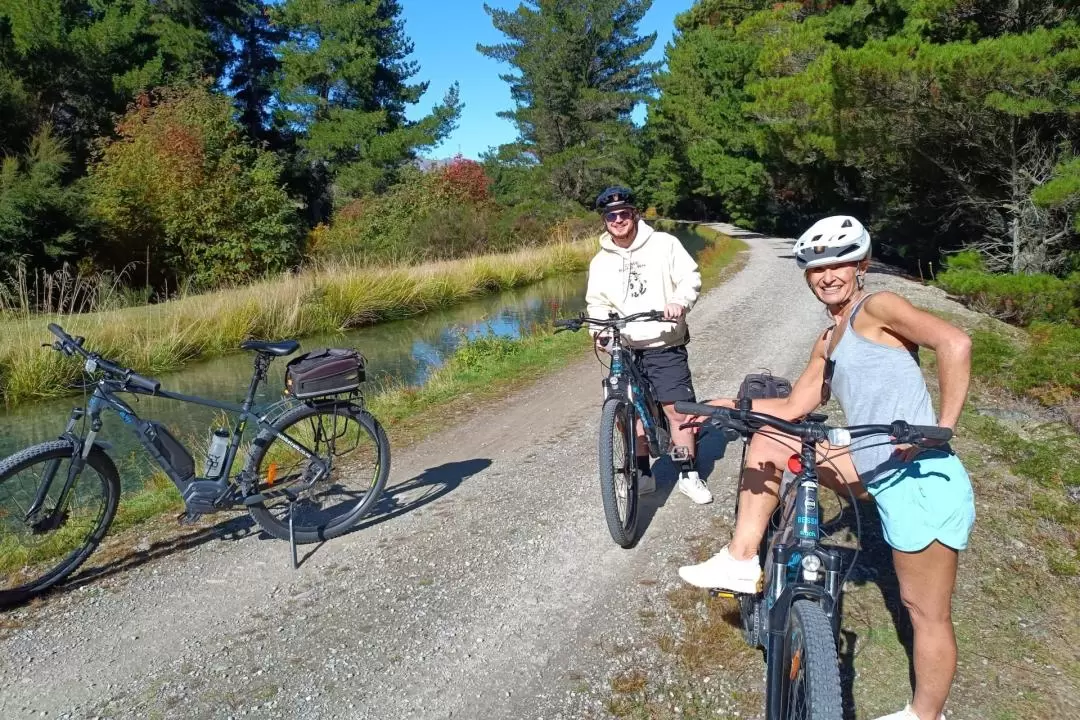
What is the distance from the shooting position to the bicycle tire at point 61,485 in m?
3.78

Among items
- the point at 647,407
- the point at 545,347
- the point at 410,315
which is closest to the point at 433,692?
the point at 647,407

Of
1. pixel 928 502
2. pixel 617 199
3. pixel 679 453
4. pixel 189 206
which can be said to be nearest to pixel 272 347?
pixel 617 199

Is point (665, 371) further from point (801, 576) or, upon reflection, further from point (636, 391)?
point (801, 576)

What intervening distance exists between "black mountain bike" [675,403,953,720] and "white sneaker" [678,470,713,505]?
216 cm

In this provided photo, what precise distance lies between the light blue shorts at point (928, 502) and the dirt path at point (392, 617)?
136 cm

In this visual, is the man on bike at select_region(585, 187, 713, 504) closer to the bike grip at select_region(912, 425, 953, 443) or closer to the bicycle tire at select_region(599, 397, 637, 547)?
the bicycle tire at select_region(599, 397, 637, 547)

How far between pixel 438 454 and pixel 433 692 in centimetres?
327

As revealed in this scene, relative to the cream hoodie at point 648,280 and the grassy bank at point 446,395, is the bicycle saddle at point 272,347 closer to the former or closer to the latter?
the grassy bank at point 446,395

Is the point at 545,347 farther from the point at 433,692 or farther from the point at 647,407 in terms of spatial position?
the point at 433,692

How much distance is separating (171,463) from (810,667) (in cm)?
350

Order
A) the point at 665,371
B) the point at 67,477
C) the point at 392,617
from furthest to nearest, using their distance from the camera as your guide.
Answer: the point at 665,371 → the point at 67,477 → the point at 392,617

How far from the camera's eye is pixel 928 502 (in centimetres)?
230

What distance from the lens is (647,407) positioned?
4.45 meters

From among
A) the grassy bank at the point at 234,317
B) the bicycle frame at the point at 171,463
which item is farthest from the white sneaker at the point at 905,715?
the grassy bank at the point at 234,317
